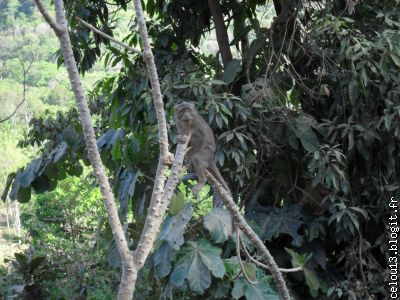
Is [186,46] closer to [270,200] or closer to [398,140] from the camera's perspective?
[270,200]

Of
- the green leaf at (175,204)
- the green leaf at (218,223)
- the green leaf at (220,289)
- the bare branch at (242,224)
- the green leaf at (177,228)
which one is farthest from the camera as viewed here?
the green leaf at (220,289)

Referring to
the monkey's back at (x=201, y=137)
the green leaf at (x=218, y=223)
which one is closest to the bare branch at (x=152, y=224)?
the monkey's back at (x=201, y=137)

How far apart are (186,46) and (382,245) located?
185 cm

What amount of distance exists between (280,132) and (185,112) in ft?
2.62

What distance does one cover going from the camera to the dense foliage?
135 inches

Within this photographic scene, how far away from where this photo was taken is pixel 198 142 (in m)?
3.04

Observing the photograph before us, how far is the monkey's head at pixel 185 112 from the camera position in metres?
3.09

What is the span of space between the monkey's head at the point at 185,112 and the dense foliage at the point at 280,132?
199 millimetres

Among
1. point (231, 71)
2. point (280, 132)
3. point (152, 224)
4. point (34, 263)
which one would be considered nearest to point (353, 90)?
point (280, 132)

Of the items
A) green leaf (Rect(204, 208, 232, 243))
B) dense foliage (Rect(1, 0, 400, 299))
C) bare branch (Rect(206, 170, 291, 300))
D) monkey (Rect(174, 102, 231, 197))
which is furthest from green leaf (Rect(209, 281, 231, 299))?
bare branch (Rect(206, 170, 291, 300))

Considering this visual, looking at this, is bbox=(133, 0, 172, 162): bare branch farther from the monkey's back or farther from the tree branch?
the monkey's back

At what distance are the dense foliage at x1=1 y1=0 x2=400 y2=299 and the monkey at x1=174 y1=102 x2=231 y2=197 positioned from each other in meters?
0.23

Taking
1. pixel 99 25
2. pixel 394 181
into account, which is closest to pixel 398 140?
A: pixel 394 181

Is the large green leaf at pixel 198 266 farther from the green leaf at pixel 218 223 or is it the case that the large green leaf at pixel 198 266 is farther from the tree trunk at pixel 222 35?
the tree trunk at pixel 222 35
